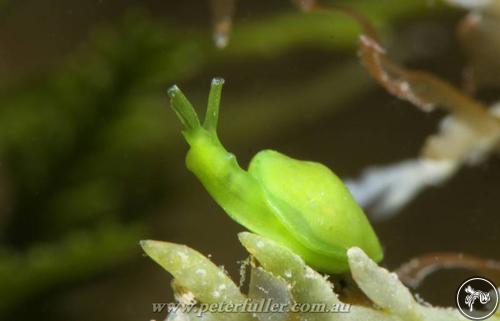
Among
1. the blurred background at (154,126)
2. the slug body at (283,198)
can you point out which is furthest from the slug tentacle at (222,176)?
the blurred background at (154,126)

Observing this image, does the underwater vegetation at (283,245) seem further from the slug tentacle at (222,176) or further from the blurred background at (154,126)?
the blurred background at (154,126)

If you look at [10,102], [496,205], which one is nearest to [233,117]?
[10,102]

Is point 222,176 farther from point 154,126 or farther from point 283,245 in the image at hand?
point 154,126

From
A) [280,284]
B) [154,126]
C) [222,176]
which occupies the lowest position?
[280,284]

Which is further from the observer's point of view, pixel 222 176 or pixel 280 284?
pixel 222 176

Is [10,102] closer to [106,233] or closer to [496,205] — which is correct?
[106,233]

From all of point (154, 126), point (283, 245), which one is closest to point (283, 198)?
point (283, 245)

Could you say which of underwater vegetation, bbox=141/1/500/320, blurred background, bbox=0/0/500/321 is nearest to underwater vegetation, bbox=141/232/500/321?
underwater vegetation, bbox=141/1/500/320
